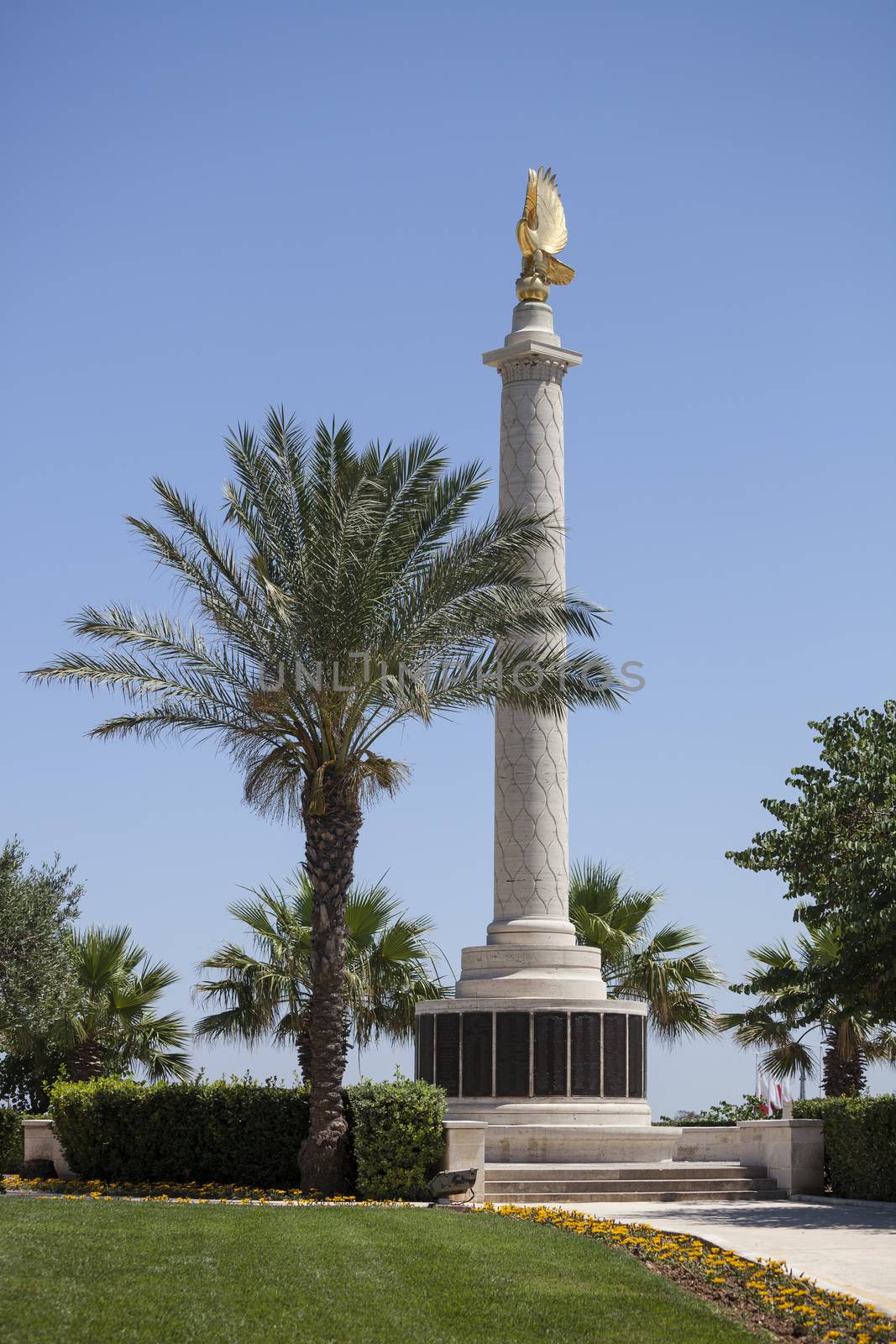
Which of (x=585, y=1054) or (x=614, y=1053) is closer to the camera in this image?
(x=585, y=1054)

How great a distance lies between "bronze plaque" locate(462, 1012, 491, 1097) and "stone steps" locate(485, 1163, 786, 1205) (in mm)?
1640

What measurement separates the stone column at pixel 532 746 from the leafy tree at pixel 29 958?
24.1 feet

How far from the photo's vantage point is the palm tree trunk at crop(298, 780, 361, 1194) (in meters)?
19.7

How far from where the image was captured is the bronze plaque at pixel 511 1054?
23812 millimetres

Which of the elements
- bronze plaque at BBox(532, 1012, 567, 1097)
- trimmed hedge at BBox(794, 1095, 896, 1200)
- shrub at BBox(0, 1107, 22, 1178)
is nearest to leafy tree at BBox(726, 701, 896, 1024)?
trimmed hedge at BBox(794, 1095, 896, 1200)

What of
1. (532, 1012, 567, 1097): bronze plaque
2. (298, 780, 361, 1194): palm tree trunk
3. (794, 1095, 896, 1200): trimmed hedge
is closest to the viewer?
→ (298, 780, 361, 1194): palm tree trunk

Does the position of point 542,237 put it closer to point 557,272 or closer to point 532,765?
point 557,272

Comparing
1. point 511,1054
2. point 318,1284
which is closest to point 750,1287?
point 318,1284

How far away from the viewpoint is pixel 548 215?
29.3 meters

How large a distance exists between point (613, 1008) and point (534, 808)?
141 inches

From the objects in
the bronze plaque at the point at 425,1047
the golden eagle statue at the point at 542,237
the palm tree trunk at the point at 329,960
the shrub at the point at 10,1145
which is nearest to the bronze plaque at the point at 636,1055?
the bronze plaque at the point at 425,1047

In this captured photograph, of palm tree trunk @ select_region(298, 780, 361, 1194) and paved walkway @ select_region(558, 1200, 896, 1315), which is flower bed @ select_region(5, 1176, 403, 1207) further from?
paved walkway @ select_region(558, 1200, 896, 1315)

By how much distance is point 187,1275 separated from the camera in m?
11.7

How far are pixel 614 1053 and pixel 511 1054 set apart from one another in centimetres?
167
